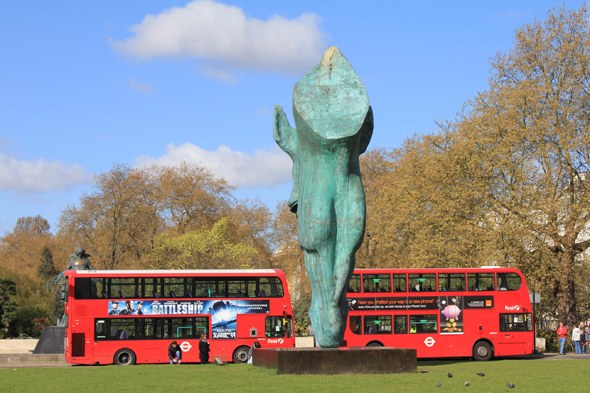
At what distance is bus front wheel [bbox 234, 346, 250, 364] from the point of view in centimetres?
2100

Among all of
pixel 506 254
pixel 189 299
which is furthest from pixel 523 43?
pixel 189 299

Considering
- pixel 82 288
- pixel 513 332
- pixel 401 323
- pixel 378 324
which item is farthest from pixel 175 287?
pixel 513 332

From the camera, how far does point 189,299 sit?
20.9 meters

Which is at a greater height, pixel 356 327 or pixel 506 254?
pixel 506 254

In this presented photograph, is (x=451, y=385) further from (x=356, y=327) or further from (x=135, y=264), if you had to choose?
(x=135, y=264)

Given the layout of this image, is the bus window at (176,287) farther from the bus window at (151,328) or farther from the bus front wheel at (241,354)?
the bus front wheel at (241,354)

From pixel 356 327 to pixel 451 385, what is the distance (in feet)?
40.1

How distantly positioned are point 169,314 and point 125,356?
1.78 m

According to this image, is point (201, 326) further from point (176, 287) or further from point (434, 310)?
point (434, 310)

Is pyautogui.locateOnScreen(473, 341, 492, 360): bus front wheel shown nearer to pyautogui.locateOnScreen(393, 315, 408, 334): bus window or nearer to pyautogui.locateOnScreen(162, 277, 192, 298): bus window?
pyautogui.locateOnScreen(393, 315, 408, 334): bus window

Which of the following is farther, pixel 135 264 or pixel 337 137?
pixel 135 264

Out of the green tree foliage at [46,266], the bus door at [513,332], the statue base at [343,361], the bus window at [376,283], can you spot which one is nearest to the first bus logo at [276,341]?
the bus window at [376,283]

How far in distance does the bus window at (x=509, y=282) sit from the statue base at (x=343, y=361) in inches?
474

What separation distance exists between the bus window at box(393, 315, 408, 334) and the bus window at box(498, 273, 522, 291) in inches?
132
